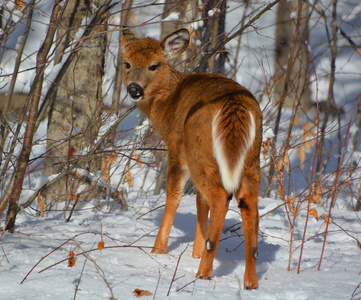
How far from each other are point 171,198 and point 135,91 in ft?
3.65

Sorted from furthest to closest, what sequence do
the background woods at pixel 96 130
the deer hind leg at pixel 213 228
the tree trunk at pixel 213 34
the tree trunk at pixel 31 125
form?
1. the tree trunk at pixel 213 34
2. the tree trunk at pixel 31 125
3. the background woods at pixel 96 130
4. the deer hind leg at pixel 213 228

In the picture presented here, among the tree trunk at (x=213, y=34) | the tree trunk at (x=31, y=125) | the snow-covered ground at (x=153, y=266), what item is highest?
the tree trunk at (x=213, y=34)

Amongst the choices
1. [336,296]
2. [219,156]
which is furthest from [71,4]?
[336,296]

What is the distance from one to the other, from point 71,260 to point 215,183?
44.9 inches

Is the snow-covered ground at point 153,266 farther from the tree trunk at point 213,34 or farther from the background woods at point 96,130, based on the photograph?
the tree trunk at point 213,34

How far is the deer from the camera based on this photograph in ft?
10.9

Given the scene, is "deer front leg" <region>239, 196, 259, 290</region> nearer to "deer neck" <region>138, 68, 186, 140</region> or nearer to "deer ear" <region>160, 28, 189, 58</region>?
"deer neck" <region>138, 68, 186, 140</region>

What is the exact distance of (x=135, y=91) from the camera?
15.0 ft

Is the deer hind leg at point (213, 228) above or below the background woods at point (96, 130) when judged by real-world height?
below

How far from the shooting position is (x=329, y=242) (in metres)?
4.73

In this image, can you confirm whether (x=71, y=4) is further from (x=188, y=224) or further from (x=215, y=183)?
(x=215, y=183)

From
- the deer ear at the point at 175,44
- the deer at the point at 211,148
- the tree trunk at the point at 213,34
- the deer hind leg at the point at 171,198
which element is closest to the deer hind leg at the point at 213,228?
the deer at the point at 211,148

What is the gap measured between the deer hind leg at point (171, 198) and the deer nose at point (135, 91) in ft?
2.81

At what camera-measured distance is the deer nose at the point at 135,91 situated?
4.57 metres
